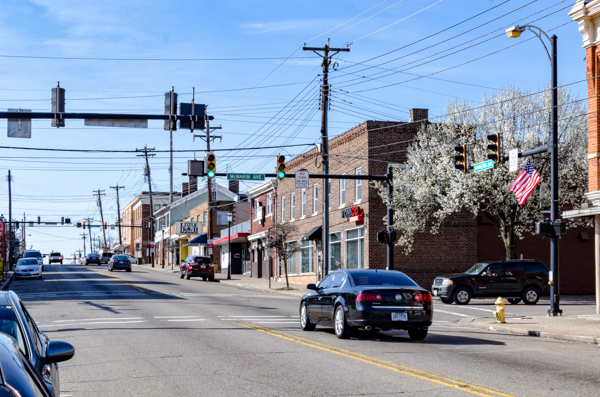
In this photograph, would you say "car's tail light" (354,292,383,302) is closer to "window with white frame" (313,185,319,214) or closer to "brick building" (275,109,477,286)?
"brick building" (275,109,477,286)

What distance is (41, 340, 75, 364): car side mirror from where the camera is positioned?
5.10 metres

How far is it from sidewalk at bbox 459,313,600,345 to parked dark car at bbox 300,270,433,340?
4.02 m

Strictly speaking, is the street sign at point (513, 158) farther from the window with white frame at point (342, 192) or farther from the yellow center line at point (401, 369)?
the window with white frame at point (342, 192)

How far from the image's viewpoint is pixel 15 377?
292cm

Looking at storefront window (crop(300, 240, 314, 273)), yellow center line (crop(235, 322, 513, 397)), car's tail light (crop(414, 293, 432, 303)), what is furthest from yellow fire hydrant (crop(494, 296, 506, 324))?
storefront window (crop(300, 240, 314, 273))

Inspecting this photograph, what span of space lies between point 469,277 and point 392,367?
20.0 metres

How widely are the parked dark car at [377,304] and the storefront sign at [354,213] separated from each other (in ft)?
71.0

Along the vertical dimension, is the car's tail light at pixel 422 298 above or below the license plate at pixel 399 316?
above

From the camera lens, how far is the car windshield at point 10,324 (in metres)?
5.10

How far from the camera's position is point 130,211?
430ft

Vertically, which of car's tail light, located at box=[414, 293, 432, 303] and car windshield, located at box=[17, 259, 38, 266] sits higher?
car's tail light, located at box=[414, 293, 432, 303]

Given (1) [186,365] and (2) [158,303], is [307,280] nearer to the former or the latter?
(2) [158,303]

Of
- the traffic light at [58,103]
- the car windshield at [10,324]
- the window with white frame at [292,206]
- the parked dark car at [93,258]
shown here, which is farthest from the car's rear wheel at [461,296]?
the parked dark car at [93,258]

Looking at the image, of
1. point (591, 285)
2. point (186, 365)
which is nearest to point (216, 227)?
point (591, 285)
